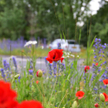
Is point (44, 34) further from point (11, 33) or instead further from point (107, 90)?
point (107, 90)

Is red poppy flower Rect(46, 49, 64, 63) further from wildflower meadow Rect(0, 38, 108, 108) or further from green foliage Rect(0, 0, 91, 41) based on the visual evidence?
green foliage Rect(0, 0, 91, 41)

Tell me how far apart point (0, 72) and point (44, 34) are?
1916 cm

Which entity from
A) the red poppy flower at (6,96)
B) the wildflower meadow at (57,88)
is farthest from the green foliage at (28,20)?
the red poppy flower at (6,96)

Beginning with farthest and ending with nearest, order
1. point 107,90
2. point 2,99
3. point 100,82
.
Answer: point 100,82, point 107,90, point 2,99

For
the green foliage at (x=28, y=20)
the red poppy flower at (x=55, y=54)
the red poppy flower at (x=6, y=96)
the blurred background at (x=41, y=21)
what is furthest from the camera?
the green foliage at (x=28, y=20)

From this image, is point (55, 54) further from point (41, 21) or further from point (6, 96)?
point (41, 21)

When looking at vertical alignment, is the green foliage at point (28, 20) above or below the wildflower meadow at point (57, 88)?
above

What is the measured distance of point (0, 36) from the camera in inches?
842

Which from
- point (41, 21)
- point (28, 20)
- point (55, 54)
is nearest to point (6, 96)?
point (55, 54)

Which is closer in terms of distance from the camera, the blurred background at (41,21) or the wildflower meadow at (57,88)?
the wildflower meadow at (57,88)

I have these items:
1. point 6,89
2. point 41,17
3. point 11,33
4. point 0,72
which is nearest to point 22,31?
point 11,33

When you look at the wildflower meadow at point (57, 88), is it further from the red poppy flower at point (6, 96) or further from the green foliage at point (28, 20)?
the green foliage at point (28, 20)

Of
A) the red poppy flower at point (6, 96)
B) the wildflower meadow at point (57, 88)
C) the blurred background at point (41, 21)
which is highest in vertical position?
the blurred background at point (41, 21)

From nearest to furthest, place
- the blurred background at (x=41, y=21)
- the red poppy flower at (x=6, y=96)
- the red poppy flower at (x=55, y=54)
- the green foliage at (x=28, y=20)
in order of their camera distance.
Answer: the red poppy flower at (x=6, y=96) < the red poppy flower at (x=55, y=54) < the blurred background at (x=41, y=21) < the green foliage at (x=28, y=20)
